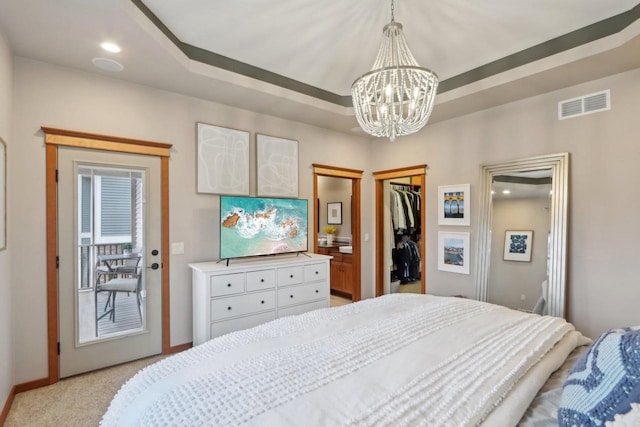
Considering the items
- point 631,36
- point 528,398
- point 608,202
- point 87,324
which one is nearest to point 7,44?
point 87,324

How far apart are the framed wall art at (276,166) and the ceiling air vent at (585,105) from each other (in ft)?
9.57

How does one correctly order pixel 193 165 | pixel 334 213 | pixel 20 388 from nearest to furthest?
pixel 20 388, pixel 193 165, pixel 334 213

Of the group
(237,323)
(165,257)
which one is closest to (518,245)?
(237,323)

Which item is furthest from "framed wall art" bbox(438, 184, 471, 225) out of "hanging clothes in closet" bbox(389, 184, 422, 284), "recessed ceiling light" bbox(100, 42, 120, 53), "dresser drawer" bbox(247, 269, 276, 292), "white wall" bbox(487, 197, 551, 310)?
"recessed ceiling light" bbox(100, 42, 120, 53)

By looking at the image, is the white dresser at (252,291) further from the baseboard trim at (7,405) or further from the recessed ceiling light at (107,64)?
the recessed ceiling light at (107,64)

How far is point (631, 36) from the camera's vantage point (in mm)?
2246

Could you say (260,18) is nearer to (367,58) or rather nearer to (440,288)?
(367,58)

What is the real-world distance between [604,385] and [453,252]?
3122 millimetres

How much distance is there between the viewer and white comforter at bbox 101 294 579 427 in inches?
38.7

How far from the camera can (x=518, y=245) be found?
3.33 metres

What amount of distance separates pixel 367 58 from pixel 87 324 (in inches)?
139

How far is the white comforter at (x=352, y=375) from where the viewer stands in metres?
0.98

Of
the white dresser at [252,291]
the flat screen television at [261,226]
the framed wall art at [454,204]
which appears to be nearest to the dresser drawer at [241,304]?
the white dresser at [252,291]

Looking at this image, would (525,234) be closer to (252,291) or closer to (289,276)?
(289,276)
